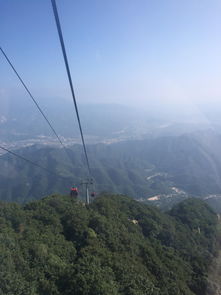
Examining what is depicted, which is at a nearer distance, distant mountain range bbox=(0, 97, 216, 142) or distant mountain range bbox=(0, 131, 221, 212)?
distant mountain range bbox=(0, 131, 221, 212)

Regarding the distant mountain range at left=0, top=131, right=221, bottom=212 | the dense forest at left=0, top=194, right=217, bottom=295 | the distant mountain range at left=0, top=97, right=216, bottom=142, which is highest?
the distant mountain range at left=0, top=97, right=216, bottom=142

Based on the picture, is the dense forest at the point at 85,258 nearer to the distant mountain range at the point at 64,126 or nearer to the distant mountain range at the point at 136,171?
the distant mountain range at the point at 136,171

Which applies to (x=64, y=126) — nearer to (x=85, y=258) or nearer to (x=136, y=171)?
(x=136, y=171)

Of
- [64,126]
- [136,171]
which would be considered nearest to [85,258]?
[136,171]

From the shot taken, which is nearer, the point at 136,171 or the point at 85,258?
the point at 85,258

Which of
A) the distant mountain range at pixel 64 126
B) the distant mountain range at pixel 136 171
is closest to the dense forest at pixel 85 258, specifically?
the distant mountain range at pixel 136 171

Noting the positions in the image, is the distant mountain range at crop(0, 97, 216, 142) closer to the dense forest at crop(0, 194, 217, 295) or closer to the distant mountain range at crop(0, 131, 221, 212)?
the distant mountain range at crop(0, 131, 221, 212)

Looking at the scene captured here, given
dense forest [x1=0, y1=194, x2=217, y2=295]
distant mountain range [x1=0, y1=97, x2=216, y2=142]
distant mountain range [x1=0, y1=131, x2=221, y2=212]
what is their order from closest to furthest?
dense forest [x1=0, y1=194, x2=217, y2=295] < distant mountain range [x1=0, y1=131, x2=221, y2=212] < distant mountain range [x1=0, y1=97, x2=216, y2=142]

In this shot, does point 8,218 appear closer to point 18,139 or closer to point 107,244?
point 107,244

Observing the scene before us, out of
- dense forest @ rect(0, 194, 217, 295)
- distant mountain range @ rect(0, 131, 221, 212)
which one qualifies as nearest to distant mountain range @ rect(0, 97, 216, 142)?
distant mountain range @ rect(0, 131, 221, 212)
